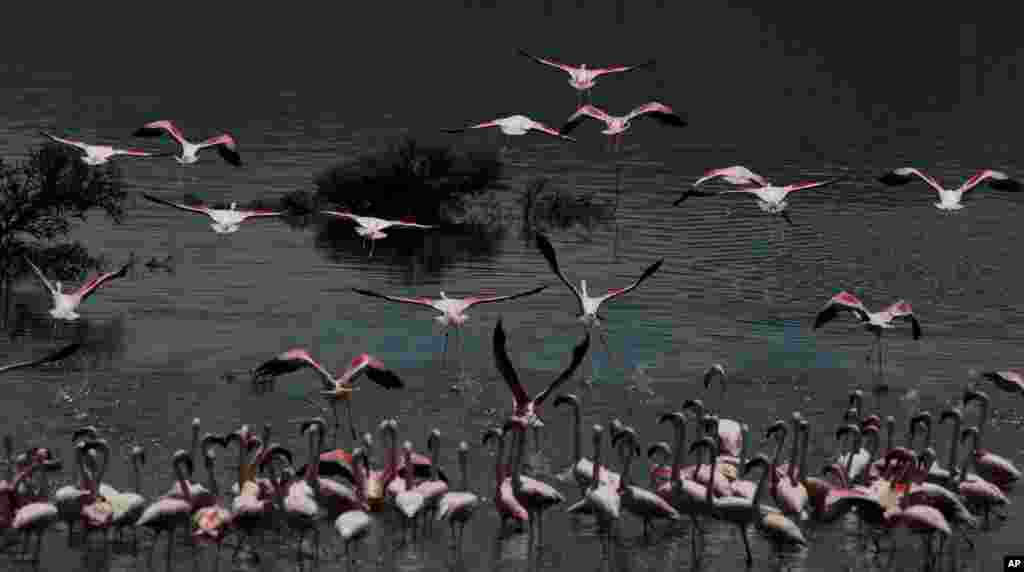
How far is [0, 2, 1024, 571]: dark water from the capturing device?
43.5 meters

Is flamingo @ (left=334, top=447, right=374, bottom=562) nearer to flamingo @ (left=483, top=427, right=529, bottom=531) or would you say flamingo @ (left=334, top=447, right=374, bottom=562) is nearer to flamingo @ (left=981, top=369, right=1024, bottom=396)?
flamingo @ (left=483, top=427, right=529, bottom=531)

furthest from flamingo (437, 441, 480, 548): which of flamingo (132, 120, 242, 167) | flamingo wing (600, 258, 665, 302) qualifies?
flamingo (132, 120, 242, 167)

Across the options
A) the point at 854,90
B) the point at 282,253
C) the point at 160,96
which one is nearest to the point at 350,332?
the point at 282,253

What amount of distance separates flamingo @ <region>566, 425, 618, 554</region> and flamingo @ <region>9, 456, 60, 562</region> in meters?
7.77

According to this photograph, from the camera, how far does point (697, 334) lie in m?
54.1

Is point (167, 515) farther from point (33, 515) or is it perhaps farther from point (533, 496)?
point (533, 496)

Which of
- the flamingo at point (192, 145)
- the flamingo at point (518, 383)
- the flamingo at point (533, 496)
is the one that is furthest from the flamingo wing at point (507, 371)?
the flamingo at point (192, 145)

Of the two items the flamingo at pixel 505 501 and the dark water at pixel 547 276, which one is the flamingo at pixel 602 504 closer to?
the dark water at pixel 547 276

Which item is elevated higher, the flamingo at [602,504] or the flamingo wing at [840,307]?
the flamingo wing at [840,307]

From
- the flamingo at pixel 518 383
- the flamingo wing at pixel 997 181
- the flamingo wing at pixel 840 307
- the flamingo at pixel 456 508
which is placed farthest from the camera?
the flamingo wing at pixel 997 181

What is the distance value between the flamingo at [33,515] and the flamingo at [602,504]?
7.77 metres

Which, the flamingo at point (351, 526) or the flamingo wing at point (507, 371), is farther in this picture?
the flamingo wing at point (507, 371)

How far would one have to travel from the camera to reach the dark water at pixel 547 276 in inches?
1713

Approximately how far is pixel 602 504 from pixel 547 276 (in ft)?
89.2
